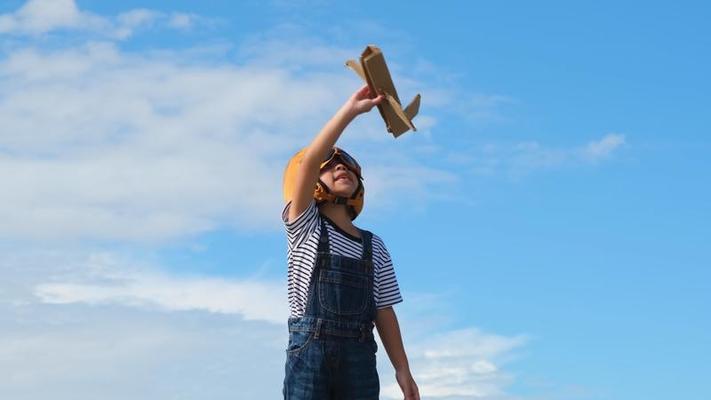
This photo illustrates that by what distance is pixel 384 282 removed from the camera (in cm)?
631

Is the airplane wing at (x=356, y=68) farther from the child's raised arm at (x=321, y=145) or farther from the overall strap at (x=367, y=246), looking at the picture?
the overall strap at (x=367, y=246)

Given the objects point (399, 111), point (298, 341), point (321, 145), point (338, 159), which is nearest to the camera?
point (399, 111)

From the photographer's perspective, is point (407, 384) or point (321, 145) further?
point (407, 384)

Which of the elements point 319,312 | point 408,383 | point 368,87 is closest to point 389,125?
point 368,87

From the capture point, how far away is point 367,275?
615cm

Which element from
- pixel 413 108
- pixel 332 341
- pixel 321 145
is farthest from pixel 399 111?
pixel 332 341

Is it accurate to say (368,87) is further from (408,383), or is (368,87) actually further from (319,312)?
(408,383)

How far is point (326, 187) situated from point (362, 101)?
27.8 inches

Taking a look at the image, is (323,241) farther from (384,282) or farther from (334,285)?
(384,282)

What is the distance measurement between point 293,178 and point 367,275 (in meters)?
0.71

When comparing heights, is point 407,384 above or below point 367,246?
below

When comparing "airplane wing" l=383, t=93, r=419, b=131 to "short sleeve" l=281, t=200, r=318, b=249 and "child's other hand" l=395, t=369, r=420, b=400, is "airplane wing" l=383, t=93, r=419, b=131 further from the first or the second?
"child's other hand" l=395, t=369, r=420, b=400

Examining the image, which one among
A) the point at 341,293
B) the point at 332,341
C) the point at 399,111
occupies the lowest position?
the point at 332,341

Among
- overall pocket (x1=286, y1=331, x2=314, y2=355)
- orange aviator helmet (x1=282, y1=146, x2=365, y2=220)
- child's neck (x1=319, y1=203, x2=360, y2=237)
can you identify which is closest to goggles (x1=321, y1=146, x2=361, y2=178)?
orange aviator helmet (x1=282, y1=146, x2=365, y2=220)
